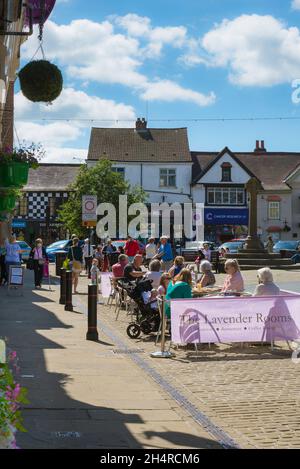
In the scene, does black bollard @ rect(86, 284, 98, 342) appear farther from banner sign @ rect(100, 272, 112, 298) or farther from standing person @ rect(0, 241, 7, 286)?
standing person @ rect(0, 241, 7, 286)

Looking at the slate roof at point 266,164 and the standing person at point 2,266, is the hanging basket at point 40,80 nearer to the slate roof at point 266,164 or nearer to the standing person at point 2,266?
the standing person at point 2,266

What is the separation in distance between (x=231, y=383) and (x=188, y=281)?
10.8 feet

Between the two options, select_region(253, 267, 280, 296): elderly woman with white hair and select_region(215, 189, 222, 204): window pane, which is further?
select_region(215, 189, 222, 204): window pane

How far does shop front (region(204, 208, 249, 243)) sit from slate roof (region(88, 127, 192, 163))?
16.4 ft

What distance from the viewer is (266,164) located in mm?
60094

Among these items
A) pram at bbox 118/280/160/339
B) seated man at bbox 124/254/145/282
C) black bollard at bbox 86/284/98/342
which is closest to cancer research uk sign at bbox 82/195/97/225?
seated man at bbox 124/254/145/282

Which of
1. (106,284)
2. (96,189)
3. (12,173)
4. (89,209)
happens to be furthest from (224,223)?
(12,173)

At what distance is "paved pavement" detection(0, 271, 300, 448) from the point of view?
245 inches

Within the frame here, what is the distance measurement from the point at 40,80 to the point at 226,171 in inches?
1917

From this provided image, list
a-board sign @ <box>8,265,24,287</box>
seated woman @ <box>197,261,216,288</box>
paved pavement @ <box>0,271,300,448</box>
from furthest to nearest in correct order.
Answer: a-board sign @ <box>8,265,24,287</box> → seated woman @ <box>197,261,216,288</box> → paved pavement @ <box>0,271,300,448</box>

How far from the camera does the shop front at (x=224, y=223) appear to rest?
55312 millimetres

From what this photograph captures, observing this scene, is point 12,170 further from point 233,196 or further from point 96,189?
point 233,196
